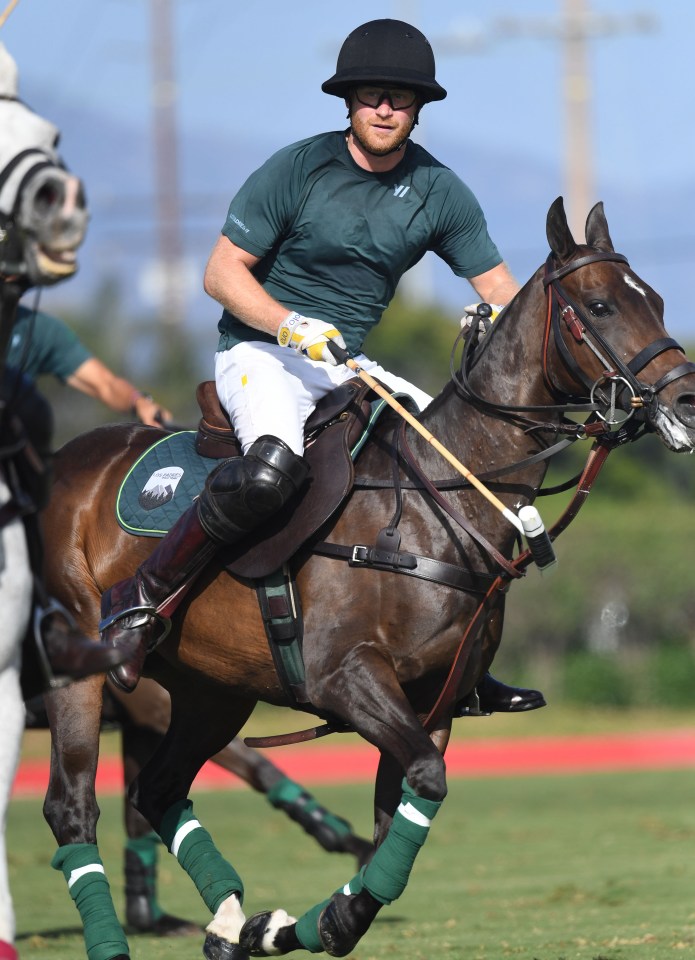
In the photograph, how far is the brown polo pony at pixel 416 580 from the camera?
5266mm

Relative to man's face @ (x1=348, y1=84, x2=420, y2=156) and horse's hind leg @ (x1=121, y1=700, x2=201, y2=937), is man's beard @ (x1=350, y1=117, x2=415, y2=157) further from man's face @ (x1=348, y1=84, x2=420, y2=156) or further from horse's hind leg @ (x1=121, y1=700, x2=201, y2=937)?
horse's hind leg @ (x1=121, y1=700, x2=201, y2=937)

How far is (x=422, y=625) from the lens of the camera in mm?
5441

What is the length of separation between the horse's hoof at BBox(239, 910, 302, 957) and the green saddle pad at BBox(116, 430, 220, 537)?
1.57 metres

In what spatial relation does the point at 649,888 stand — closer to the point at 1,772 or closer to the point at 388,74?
the point at 388,74

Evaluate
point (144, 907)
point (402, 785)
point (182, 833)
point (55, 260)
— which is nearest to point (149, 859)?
point (144, 907)

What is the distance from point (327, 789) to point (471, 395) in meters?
11.9

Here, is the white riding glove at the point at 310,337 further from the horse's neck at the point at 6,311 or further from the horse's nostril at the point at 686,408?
the horse's neck at the point at 6,311

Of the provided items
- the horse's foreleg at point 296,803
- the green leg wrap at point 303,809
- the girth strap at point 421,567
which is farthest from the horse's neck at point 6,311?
the green leg wrap at point 303,809

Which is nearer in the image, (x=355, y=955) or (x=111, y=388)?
(x=355, y=955)

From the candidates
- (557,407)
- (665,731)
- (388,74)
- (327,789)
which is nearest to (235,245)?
(388,74)

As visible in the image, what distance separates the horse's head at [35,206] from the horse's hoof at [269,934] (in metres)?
2.90

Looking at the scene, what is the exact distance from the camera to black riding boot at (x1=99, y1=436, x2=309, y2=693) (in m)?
5.45

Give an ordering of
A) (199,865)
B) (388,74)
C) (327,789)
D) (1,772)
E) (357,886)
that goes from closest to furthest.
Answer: (1,772), (357,886), (388,74), (199,865), (327,789)

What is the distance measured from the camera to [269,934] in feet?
18.9
